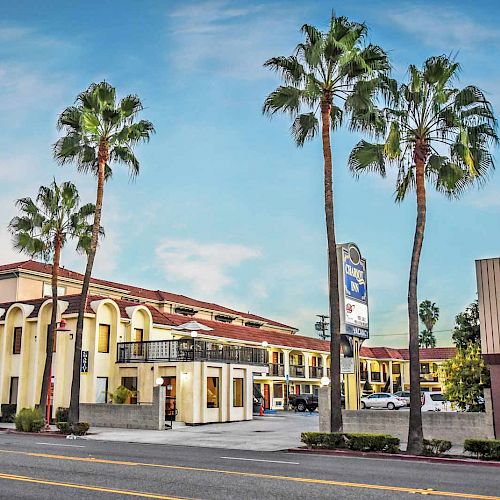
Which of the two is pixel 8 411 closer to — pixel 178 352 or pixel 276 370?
pixel 178 352

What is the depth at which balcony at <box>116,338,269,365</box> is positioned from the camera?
3384cm

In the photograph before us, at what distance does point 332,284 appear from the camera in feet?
73.7

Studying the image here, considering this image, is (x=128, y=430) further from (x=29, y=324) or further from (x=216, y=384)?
(x=29, y=324)

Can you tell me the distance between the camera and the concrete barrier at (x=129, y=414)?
29156mm

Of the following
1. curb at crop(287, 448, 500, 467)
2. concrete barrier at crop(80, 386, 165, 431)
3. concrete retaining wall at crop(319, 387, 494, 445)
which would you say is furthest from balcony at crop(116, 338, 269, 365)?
curb at crop(287, 448, 500, 467)

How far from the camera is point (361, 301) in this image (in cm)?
2591

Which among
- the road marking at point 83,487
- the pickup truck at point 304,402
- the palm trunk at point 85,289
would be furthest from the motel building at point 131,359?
the road marking at point 83,487

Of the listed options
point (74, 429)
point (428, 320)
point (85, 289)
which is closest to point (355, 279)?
point (85, 289)

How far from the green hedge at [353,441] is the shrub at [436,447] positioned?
87 cm

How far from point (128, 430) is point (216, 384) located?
6.69 metres

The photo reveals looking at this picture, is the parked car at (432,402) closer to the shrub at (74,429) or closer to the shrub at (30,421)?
the shrub at (74,429)

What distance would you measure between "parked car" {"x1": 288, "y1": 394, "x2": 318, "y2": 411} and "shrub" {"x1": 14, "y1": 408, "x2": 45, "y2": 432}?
25.6m

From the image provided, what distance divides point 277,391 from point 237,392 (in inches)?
712

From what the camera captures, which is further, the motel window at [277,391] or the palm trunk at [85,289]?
the motel window at [277,391]
